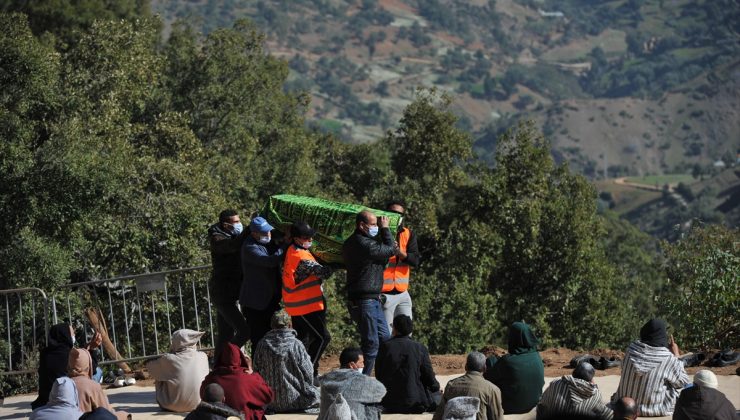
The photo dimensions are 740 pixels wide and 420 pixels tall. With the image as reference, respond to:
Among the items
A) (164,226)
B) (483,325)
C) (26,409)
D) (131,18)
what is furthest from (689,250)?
(131,18)

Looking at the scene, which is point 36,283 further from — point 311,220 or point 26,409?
point 311,220

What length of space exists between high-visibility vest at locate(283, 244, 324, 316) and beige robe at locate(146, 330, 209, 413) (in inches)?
35.3

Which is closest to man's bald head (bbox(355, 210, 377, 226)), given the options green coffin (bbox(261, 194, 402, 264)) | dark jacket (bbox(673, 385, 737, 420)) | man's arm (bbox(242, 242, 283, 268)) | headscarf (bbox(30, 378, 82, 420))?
green coffin (bbox(261, 194, 402, 264))

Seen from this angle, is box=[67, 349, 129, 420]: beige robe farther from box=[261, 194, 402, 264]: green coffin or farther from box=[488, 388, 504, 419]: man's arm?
box=[488, 388, 504, 419]: man's arm

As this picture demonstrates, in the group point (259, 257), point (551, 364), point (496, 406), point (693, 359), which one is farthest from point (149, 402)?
point (693, 359)

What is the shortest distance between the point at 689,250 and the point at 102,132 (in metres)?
11.9

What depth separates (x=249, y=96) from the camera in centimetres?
3822

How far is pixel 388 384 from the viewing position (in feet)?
35.3

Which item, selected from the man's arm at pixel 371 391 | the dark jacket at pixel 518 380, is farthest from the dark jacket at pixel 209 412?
the dark jacket at pixel 518 380

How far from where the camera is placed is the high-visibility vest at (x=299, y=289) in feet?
36.4

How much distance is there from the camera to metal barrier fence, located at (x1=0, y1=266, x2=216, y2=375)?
585 inches

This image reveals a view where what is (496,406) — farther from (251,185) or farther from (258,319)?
(251,185)

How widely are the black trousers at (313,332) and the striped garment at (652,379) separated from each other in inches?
108

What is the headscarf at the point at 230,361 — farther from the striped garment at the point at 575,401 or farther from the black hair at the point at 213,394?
the striped garment at the point at 575,401
